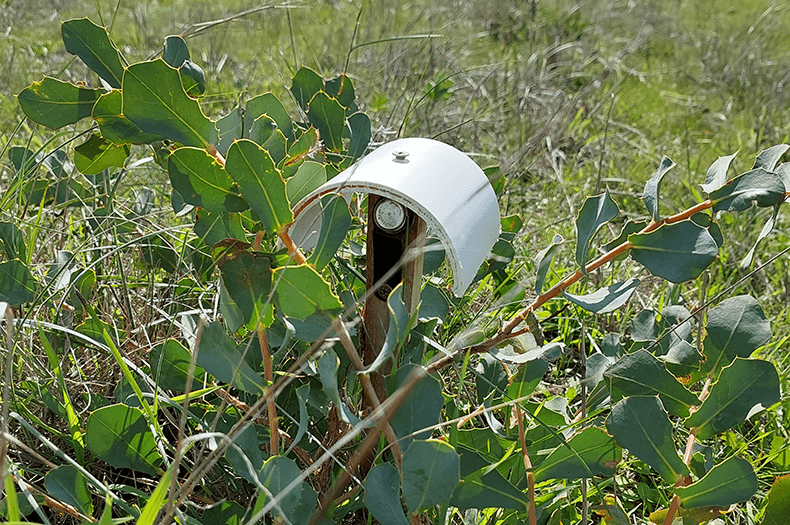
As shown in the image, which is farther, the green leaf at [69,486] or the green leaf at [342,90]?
the green leaf at [342,90]

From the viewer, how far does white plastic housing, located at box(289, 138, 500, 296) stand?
77 centimetres

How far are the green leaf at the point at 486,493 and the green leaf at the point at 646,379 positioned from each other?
0.62 ft

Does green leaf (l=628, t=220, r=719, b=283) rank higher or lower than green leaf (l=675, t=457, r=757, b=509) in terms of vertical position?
higher

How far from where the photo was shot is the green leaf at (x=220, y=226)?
0.86 meters

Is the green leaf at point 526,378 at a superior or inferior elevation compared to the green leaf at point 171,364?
inferior

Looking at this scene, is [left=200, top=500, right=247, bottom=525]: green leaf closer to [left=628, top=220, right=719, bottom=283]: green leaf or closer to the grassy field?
the grassy field

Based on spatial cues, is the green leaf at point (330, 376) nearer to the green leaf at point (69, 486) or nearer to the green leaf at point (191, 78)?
the green leaf at point (69, 486)

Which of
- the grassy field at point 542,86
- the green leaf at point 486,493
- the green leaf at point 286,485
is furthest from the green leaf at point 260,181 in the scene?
the grassy field at point 542,86

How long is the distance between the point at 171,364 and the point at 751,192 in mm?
777

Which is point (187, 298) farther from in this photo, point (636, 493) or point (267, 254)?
point (636, 493)

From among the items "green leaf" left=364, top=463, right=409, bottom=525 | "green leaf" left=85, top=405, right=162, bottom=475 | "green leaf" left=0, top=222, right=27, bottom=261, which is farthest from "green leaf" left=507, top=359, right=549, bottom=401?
"green leaf" left=0, top=222, right=27, bottom=261

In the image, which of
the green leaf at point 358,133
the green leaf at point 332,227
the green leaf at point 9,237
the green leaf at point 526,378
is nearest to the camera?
the green leaf at point 332,227

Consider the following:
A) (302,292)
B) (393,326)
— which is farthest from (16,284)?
(393,326)

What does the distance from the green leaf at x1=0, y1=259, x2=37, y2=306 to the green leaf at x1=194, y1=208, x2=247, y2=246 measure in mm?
275
